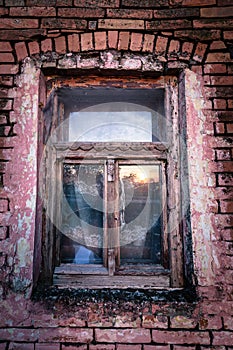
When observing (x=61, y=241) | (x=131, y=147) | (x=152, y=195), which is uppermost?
(x=131, y=147)

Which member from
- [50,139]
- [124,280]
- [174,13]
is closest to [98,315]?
[124,280]

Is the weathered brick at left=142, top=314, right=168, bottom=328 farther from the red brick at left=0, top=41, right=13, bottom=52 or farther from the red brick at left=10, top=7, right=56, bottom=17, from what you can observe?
the red brick at left=10, top=7, right=56, bottom=17

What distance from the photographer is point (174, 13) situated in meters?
1.74

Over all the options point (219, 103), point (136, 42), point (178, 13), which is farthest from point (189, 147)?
point (178, 13)

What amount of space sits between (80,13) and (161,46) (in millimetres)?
591

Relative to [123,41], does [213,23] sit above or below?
above

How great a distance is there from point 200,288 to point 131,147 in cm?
97

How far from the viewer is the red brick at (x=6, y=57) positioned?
1.70 m

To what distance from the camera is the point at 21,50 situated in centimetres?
172

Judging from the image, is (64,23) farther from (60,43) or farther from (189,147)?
(189,147)

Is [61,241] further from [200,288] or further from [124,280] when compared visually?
[200,288]


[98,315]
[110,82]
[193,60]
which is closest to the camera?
[98,315]

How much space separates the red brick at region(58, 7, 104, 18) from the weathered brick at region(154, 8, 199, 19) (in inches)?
15.4

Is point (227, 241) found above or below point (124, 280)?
above
